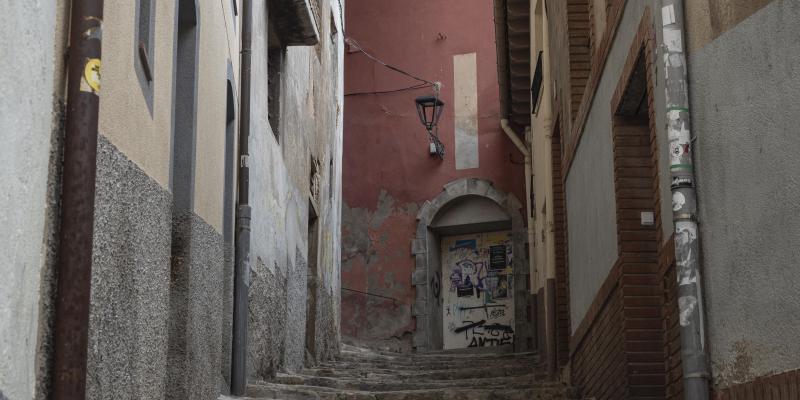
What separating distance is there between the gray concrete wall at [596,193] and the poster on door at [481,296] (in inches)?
396

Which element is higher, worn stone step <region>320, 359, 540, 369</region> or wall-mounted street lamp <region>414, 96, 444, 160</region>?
wall-mounted street lamp <region>414, 96, 444, 160</region>

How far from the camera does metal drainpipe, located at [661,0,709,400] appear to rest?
494 cm

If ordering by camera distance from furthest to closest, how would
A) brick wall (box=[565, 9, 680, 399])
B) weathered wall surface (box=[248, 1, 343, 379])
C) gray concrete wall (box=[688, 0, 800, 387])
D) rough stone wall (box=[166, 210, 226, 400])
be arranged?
1. weathered wall surface (box=[248, 1, 343, 379])
2. brick wall (box=[565, 9, 680, 399])
3. rough stone wall (box=[166, 210, 226, 400])
4. gray concrete wall (box=[688, 0, 800, 387])

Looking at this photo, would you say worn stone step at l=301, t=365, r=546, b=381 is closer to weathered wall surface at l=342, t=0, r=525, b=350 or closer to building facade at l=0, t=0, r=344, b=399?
building facade at l=0, t=0, r=344, b=399

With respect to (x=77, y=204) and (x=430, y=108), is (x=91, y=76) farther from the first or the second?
(x=430, y=108)

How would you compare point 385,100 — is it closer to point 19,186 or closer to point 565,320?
point 565,320

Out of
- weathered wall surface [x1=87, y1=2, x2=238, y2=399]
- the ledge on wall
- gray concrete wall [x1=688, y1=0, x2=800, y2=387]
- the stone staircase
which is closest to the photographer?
gray concrete wall [x1=688, y1=0, x2=800, y2=387]

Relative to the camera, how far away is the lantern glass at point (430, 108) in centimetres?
1914

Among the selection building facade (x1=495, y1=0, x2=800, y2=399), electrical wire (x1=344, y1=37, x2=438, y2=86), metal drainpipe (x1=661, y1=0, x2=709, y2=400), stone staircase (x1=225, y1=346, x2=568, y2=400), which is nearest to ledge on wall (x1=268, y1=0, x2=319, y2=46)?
building facade (x1=495, y1=0, x2=800, y2=399)

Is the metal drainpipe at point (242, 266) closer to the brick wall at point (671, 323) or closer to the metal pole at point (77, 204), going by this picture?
the brick wall at point (671, 323)

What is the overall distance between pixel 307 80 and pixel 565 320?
4623 millimetres

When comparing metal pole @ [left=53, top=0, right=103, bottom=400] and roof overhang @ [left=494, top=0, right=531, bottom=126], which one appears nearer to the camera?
metal pole @ [left=53, top=0, right=103, bottom=400]

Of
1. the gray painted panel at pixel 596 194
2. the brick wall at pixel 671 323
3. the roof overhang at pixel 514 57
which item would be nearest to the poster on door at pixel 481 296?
the roof overhang at pixel 514 57

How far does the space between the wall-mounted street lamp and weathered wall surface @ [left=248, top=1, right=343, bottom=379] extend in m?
1.76
